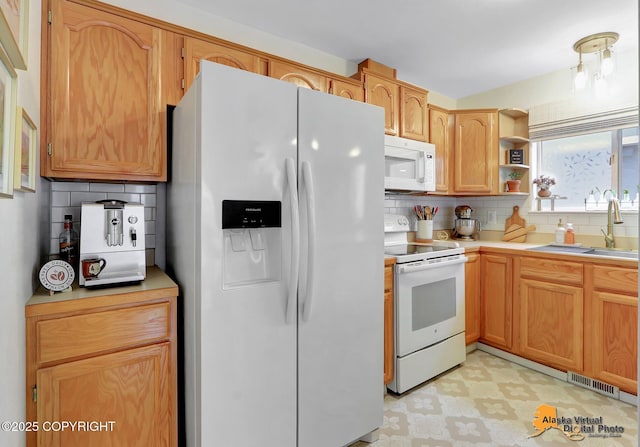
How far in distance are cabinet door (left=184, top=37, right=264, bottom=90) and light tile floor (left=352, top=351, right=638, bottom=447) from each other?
224 centimetres

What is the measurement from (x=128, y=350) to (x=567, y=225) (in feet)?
Answer: 11.2

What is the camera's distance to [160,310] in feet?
4.63

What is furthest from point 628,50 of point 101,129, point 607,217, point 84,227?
point 84,227

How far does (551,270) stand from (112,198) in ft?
9.97

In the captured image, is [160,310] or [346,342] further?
[346,342]

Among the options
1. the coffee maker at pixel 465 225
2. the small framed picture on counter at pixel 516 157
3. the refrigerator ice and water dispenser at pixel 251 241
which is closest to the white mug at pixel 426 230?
the coffee maker at pixel 465 225

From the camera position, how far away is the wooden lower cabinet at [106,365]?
120 cm

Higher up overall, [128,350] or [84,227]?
[84,227]

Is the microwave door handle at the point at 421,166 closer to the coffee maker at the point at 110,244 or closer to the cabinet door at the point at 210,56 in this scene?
the cabinet door at the point at 210,56

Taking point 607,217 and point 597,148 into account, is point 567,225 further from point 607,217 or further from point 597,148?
point 597,148

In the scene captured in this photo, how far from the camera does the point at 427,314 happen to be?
2.35 m

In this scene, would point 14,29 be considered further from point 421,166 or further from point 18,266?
point 421,166

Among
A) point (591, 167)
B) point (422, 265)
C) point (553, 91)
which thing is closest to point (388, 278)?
point (422, 265)

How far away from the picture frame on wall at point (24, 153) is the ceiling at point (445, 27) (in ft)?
4.53
